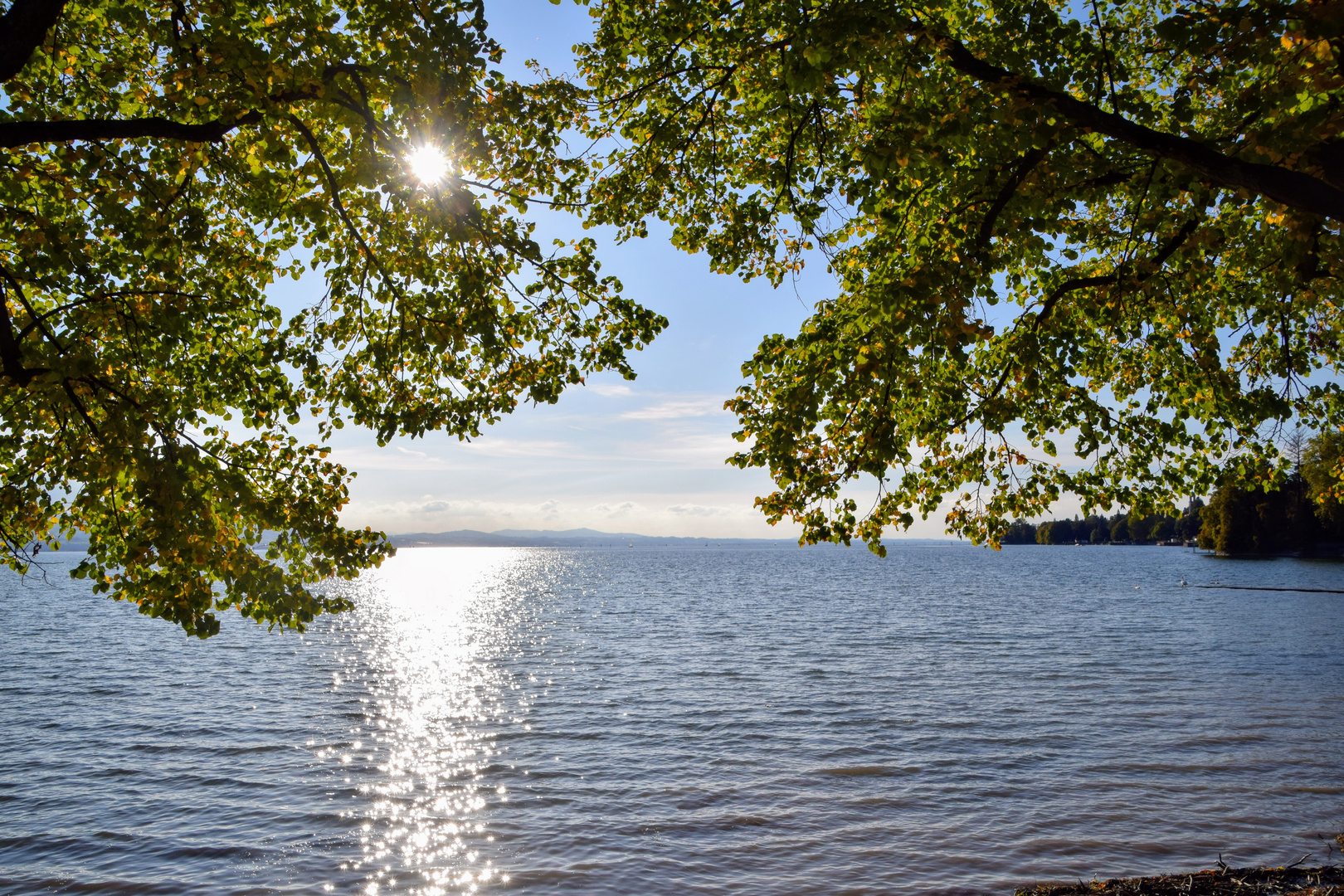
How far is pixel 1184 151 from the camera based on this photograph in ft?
23.2

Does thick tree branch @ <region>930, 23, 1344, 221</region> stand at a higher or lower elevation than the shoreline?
higher

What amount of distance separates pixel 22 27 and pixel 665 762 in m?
16.1

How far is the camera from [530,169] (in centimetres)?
1123

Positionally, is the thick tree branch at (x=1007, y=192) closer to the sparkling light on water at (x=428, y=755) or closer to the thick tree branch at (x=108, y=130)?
the thick tree branch at (x=108, y=130)

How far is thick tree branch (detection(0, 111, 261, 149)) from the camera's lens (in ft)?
23.5

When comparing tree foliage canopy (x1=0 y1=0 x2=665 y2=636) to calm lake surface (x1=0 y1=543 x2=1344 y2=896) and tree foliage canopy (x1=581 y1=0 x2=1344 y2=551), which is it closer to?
tree foliage canopy (x1=581 y1=0 x2=1344 y2=551)

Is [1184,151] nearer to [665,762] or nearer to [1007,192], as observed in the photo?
[1007,192]

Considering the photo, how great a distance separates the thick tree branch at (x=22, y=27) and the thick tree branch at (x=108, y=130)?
1.44 feet

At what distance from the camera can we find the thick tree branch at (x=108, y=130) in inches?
282

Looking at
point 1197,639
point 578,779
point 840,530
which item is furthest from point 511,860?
point 1197,639

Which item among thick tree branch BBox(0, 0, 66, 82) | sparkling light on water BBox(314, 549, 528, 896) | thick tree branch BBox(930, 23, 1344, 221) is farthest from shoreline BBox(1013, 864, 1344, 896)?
thick tree branch BBox(0, 0, 66, 82)

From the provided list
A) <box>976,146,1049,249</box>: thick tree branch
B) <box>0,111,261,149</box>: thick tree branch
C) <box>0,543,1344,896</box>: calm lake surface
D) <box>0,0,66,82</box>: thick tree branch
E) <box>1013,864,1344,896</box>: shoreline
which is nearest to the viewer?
<box>0,0,66,82</box>: thick tree branch

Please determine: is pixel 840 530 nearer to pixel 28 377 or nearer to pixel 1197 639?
pixel 28 377

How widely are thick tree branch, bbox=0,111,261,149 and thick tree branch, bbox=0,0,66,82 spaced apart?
44 centimetres
